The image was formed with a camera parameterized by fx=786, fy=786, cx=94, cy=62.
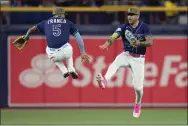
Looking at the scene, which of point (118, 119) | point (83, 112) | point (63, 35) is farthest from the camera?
point (83, 112)

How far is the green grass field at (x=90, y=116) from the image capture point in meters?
19.6

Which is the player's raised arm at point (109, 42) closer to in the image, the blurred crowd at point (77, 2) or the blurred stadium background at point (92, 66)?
the blurred stadium background at point (92, 66)

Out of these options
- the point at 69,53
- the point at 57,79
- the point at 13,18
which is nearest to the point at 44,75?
the point at 57,79

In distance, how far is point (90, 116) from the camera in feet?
67.7

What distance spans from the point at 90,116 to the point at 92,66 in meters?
1.89

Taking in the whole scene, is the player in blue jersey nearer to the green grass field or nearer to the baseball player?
the baseball player

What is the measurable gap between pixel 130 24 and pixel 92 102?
648cm

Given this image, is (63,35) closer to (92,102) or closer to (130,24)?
(130,24)

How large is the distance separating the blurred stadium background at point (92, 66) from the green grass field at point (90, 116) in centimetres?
6

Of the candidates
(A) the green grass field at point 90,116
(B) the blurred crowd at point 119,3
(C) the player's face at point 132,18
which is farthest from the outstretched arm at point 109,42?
(B) the blurred crowd at point 119,3

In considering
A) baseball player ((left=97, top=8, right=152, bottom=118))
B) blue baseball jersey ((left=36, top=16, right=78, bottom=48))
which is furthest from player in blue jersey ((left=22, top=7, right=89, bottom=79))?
baseball player ((left=97, top=8, right=152, bottom=118))

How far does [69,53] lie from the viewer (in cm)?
1576

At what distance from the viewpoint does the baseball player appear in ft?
50.9

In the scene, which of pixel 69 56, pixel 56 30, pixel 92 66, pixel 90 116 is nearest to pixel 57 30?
pixel 56 30
